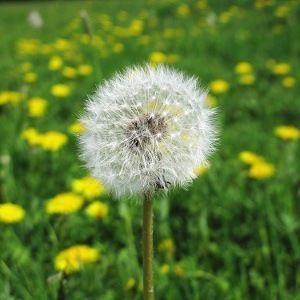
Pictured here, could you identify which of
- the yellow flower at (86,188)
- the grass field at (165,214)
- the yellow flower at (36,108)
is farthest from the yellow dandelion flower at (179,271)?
the yellow flower at (36,108)

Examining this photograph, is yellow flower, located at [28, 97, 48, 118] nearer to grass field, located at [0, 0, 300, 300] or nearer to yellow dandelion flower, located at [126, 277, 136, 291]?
grass field, located at [0, 0, 300, 300]

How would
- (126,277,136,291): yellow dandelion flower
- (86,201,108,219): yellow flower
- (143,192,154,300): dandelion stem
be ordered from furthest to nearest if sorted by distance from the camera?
(86,201,108,219): yellow flower
(126,277,136,291): yellow dandelion flower
(143,192,154,300): dandelion stem

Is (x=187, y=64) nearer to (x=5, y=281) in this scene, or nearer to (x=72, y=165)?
(x=72, y=165)

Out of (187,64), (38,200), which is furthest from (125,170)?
(187,64)

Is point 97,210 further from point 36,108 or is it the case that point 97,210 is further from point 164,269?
point 36,108

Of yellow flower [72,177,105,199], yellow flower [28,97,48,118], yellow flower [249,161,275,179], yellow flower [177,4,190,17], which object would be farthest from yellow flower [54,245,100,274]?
yellow flower [177,4,190,17]
